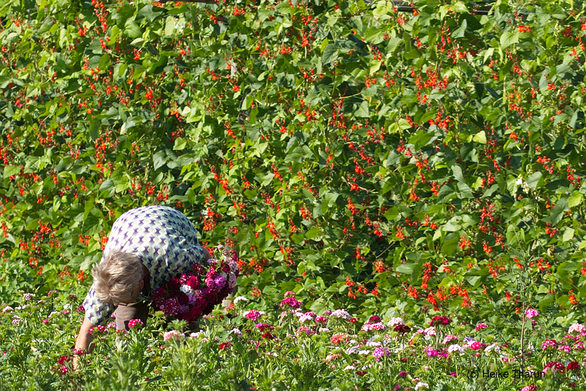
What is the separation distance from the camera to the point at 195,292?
3.47 meters

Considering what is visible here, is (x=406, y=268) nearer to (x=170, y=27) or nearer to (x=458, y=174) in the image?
(x=458, y=174)

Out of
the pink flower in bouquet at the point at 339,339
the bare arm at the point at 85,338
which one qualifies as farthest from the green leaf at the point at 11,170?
the pink flower in bouquet at the point at 339,339

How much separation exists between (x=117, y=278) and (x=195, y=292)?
1.19 feet

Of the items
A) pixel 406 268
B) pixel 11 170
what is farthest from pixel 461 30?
pixel 11 170

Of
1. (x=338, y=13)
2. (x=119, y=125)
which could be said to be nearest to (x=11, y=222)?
(x=119, y=125)

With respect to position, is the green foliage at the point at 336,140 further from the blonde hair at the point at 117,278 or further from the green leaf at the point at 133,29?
the blonde hair at the point at 117,278

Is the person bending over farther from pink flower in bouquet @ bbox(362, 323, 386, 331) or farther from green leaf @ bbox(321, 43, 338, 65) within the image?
green leaf @ bbox(321, 43, 338, 65)

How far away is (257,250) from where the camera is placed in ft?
16.1

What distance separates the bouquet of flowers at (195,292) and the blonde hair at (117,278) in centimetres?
15

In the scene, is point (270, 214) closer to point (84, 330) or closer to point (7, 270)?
point (84, 330)

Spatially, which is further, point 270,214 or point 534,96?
point 270,214

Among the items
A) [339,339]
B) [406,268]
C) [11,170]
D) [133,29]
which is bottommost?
[11,170]

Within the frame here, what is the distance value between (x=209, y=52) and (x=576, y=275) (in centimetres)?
255

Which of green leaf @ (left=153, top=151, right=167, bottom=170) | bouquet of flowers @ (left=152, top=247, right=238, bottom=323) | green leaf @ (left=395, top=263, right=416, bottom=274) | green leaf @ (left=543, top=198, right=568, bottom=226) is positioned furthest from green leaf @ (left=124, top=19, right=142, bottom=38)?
green leaf @ (left=543, top=198, right=568, bottom=226)
